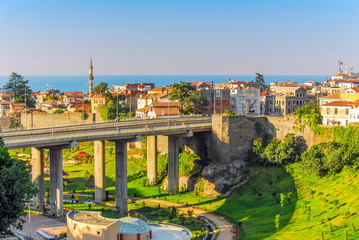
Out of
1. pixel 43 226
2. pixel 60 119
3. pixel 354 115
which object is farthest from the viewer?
pixel 60 119

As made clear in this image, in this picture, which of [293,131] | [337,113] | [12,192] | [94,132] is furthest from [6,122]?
[12,192]

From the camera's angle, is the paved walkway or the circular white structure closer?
the circular white structure

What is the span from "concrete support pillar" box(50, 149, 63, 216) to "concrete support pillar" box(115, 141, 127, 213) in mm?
8540

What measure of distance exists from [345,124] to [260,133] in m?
14.0

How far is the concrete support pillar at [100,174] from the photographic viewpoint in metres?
80.1

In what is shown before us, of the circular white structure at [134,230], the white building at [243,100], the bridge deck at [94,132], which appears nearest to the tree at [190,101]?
the white building at [243,100]

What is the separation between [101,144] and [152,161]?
11.7 meters

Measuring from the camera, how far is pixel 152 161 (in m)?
90.3

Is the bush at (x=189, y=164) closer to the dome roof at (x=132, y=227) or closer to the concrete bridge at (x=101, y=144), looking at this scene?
the concrete bridge at (x=101, y=144)

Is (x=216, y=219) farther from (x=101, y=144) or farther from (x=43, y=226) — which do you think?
(x=101, y=144)

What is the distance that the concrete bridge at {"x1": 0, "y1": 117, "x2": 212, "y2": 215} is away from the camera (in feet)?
232

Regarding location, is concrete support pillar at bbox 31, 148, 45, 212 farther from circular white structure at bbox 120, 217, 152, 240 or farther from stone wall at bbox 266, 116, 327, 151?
stone wall at bbox 266, 116, 327, 151

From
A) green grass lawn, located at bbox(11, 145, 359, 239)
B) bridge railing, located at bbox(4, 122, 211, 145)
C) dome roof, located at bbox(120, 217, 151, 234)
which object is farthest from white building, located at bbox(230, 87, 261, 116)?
dome roof, located at bbox(120, 217, 151, 234)

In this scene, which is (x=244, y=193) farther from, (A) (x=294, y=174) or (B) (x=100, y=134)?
(B) (x=100, y=134)
